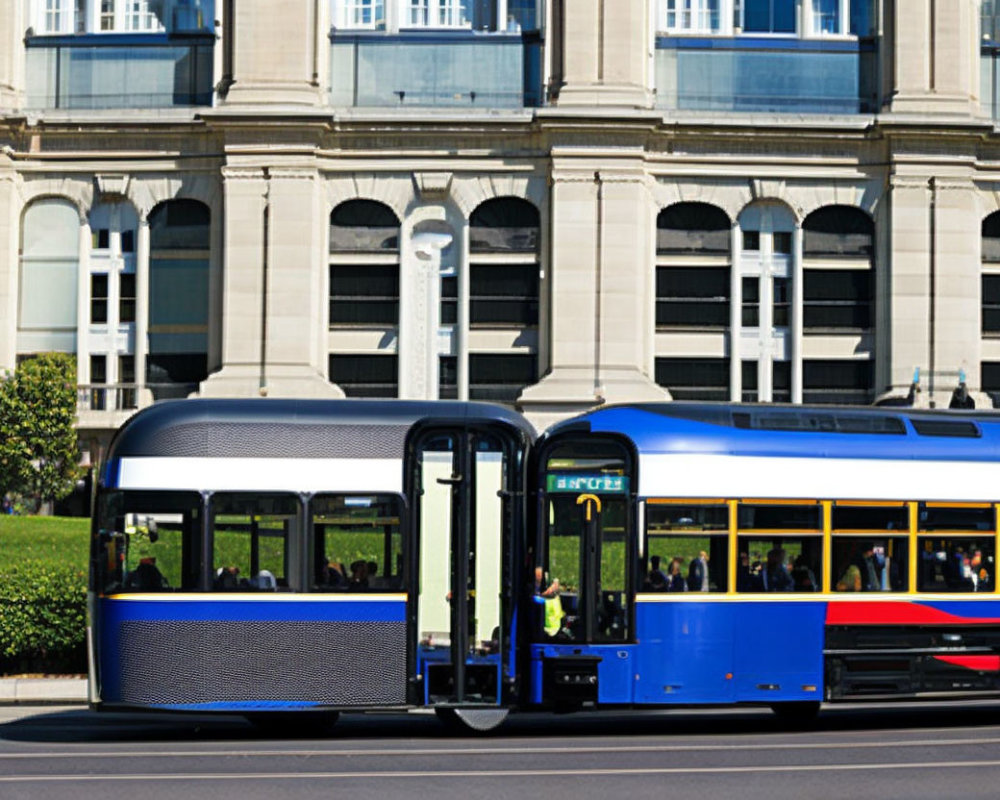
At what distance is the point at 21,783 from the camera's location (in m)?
16.5

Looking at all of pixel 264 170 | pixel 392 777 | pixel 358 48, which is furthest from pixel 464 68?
pixel 392 777

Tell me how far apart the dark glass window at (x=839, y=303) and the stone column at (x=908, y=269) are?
3.05 ft

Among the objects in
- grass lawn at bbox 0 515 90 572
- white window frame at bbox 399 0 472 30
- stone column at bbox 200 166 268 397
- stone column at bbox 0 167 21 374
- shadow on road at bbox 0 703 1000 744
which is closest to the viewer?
shadow on road at bbox 0 703 1000 744

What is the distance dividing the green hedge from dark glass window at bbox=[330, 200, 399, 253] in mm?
21376

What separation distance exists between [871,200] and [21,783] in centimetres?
3642

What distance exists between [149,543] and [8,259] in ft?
102

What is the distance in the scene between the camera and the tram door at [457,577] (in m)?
20.3

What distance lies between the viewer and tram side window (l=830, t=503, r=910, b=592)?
2136 centimetres

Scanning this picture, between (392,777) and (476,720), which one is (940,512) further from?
(392,777)

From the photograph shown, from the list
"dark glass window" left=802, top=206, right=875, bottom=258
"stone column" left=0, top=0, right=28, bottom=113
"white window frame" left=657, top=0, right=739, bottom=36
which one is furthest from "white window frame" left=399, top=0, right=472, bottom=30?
"dark glass window" left=802, top=206, right=875, bottom=258

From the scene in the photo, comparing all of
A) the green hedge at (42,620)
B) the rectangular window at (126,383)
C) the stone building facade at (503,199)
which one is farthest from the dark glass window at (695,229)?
the green hedge at (42,620)

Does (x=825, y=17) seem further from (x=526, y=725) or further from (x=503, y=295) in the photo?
(x=526, y=725)

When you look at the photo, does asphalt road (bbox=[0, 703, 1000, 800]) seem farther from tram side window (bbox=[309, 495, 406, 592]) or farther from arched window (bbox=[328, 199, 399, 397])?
arched window (bbox=[328, 199, 399, 397])

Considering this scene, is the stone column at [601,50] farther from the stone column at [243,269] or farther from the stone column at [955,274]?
the stone column at [955,274]
